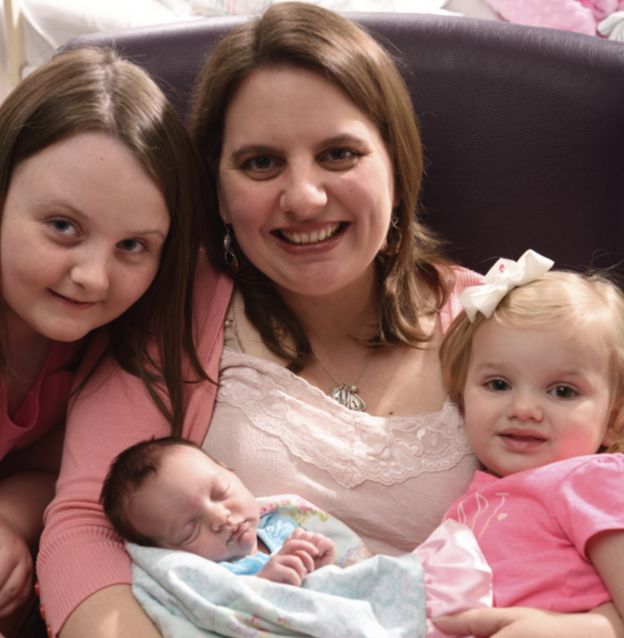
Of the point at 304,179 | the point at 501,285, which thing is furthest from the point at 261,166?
the point at 501,285

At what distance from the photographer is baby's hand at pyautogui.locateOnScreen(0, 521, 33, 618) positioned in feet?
5.38

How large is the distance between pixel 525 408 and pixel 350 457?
0.31 m

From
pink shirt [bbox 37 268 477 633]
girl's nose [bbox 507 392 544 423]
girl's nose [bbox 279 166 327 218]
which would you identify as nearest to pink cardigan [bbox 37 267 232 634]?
pink shirt [bbox 37 268 477 633]

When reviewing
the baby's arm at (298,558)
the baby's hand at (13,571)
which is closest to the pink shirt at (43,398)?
the baby's hand at (13,571)

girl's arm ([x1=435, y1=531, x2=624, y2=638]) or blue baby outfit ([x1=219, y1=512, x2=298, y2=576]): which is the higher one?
girl's arm ([x1=435, y1=531, x2=624, y2=638])

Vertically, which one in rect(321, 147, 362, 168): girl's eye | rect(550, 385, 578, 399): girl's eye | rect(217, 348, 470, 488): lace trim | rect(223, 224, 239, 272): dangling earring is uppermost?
rect(321, 147, 362, 168): girl's eye

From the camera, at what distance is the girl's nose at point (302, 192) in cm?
162

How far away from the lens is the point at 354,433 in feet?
5.62

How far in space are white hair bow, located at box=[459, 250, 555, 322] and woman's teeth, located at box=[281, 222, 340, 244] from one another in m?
0.24

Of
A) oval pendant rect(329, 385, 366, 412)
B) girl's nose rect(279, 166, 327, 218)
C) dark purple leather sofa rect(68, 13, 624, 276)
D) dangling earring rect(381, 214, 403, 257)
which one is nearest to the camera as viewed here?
girl's nose rect(279, 166, 327, 218)

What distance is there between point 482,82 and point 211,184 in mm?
631

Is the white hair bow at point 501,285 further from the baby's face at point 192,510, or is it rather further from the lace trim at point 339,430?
the baby's face at point 192,510

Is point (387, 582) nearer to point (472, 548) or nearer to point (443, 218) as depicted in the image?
point (472, 548)

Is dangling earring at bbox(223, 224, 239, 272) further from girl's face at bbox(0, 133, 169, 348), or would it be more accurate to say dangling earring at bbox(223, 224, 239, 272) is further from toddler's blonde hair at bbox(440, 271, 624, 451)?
toddler's blonde hair at bbox(440, 271, 624, 451)
